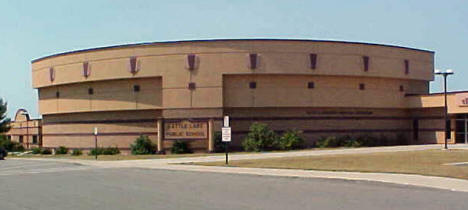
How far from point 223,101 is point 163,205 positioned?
2931 cm

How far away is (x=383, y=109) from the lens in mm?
47312

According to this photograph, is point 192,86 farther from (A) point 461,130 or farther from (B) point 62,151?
(A) point 461,130

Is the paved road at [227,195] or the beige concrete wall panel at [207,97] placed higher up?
the beige concrete wall panel at [207,97]

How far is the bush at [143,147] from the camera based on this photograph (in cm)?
4278

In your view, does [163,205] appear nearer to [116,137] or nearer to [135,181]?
[135,181]

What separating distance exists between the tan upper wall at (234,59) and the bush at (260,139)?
4.23 m

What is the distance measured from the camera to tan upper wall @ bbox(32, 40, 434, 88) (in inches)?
1638

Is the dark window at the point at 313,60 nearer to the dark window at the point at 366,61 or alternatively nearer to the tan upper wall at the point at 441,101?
the dark window at the point at 366,61

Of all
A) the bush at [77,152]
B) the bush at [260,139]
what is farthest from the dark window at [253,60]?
the bush at [77,152]

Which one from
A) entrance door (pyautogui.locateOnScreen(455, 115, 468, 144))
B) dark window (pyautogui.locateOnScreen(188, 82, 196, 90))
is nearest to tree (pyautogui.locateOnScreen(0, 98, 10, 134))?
dark window (pyautogui.locateOnScreen(188, 82, 196, 90))

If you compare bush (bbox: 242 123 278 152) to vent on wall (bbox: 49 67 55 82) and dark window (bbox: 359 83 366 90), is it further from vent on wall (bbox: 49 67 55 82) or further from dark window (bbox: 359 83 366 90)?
vent on wall (bbox: 49 67 55 82)

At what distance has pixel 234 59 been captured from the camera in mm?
41594

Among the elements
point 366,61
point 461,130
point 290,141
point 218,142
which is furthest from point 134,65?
point 461,130

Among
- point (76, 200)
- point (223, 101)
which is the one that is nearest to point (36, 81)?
point (223, 101)
